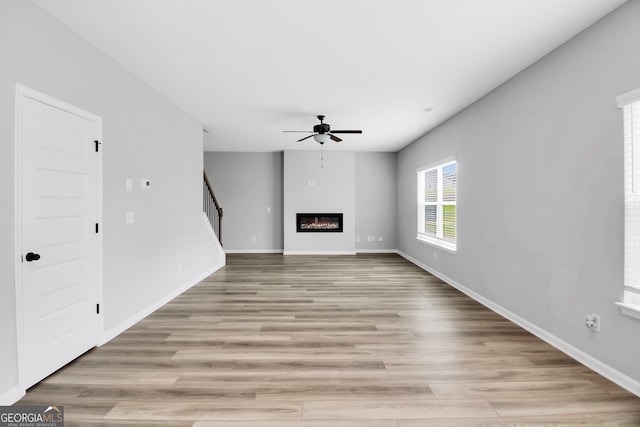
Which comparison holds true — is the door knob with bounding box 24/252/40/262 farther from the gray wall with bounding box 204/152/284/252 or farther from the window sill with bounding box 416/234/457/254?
the gray wall with bounding box 204/152/284/252

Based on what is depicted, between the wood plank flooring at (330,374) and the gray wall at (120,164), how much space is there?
0.53 m

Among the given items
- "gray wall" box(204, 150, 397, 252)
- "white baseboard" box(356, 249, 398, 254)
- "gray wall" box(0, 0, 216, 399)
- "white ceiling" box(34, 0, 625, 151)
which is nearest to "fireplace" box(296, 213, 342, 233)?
"gray wall" box(204, 150, 397, 252)

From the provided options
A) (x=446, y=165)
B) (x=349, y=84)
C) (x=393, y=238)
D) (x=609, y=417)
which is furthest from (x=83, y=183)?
(x=393, y=238)

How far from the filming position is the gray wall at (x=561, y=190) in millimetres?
2148

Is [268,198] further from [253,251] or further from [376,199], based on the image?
[376,199]

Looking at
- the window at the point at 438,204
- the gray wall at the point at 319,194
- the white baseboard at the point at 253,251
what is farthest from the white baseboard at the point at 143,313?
the window at the point at 438,204

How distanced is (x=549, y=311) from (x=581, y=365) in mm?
516

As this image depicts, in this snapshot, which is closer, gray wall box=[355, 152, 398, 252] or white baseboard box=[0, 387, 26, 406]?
white baseboard box=[0, 387, 26, 406]

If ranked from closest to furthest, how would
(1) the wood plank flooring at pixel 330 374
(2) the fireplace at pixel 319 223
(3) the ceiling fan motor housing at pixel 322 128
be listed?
(1) the wood plank flooring at pixel 330 374, (3) the ceiling fan motor housing at pixel 322 128, (2) the fireplace at pixel 319 223

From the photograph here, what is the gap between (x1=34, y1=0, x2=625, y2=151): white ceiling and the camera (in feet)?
7.04

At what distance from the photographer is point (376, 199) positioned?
26.6 ft

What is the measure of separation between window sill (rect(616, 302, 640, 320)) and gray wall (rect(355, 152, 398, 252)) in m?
6.04

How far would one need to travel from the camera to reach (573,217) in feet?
8.25

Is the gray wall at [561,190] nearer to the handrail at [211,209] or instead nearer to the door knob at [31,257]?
the door knob at [31,257]
